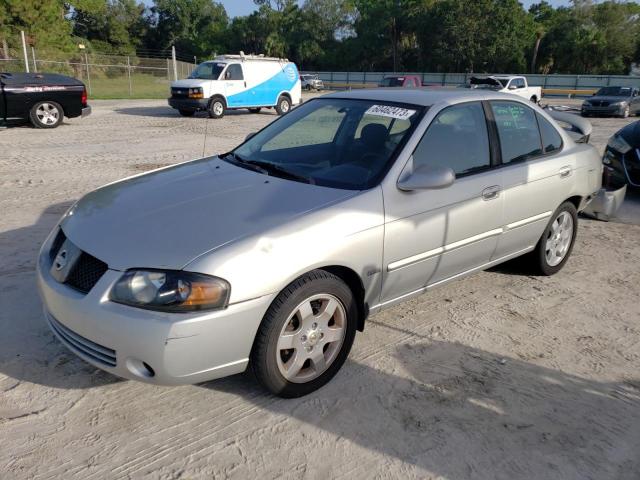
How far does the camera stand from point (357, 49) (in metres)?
69.1

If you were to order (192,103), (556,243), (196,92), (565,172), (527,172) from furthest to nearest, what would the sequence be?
1. (192,103)
2. (196,92)
3. (556,243)
4. (565,172)
5. (527,172)

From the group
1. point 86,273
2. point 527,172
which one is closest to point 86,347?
point 86,273

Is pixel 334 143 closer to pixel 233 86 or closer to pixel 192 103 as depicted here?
pixel 192 103

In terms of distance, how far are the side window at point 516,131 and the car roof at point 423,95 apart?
0.31 feet

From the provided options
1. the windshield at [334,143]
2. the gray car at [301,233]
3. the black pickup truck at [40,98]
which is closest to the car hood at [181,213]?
the gray car at [301,233]

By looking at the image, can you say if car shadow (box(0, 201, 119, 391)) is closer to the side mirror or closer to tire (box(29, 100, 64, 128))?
the side mirror

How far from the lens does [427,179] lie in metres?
3.23

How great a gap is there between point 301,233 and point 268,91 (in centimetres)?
1767

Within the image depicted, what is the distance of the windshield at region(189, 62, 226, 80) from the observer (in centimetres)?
1817

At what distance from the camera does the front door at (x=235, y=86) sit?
1830 centimetres

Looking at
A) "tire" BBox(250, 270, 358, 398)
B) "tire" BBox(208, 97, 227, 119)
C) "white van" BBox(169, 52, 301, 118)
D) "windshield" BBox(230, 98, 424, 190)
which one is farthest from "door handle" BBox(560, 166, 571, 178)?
"tire" BBox(208, 97, 227, 119)

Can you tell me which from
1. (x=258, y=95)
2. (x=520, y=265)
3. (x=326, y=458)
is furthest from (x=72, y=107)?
(x=326, y=458)

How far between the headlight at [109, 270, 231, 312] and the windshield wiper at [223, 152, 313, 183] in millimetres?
1130

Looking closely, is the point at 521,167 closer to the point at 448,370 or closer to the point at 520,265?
the point at 520,265
